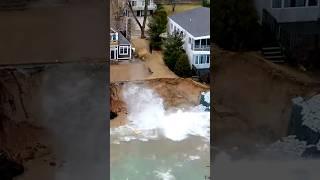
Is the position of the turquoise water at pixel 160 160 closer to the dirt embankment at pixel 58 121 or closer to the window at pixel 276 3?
the dirt embankment at pixel 58 121

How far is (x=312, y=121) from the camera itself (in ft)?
8.22

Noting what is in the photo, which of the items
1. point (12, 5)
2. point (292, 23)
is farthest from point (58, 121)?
point (292, 23)

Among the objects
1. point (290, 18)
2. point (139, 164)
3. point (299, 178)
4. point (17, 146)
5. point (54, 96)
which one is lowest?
point (139, 164)

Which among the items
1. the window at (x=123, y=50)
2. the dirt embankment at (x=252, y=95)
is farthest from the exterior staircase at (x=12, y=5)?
the window at (x=123, y=50)

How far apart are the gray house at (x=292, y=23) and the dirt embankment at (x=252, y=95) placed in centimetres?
10

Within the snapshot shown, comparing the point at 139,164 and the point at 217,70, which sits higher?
the point at 217,70

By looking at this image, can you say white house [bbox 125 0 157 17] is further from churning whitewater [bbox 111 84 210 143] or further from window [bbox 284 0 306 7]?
window [bbox 284 0 306 7]

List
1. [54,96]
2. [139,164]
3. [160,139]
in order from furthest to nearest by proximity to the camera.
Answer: [160,139] < [139,164] < [54,96]

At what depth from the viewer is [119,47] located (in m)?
4.54

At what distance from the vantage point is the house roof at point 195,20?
426 cm

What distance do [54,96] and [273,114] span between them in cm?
96

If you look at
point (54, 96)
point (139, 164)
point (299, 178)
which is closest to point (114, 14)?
point (139, 164)

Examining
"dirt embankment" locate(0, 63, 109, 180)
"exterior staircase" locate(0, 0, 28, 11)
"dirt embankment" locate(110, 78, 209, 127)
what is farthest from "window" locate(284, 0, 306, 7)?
"dirt embankment" locate(110, 78, 209, 127)

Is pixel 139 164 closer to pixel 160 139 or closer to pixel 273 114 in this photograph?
pixel 160 139
